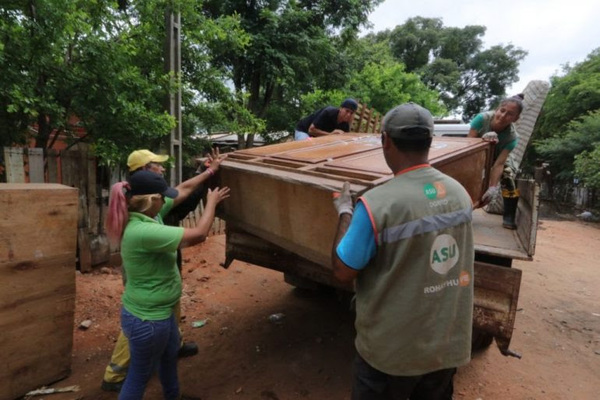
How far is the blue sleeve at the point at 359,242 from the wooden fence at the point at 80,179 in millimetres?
4545

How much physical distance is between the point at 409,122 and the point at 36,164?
481 centimetres

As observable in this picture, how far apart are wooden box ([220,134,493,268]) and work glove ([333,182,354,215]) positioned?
0.07 meters

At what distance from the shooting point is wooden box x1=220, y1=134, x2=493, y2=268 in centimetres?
207

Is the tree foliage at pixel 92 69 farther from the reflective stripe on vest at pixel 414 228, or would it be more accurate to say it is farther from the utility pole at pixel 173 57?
the reflective stripe on vest at pixel 414 228

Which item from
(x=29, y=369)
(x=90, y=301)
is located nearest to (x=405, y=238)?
(x=29, y=369)

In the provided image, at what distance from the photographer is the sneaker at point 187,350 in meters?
3.31

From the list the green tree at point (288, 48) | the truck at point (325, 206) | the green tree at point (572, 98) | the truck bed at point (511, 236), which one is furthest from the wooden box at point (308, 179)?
the green tree at point (572, 98)

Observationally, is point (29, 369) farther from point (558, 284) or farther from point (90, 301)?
point (558, 284)

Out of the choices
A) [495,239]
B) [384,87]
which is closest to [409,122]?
[495,239]

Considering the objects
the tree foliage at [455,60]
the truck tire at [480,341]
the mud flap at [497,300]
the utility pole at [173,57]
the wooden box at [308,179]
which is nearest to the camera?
the wooden box at [308,179]

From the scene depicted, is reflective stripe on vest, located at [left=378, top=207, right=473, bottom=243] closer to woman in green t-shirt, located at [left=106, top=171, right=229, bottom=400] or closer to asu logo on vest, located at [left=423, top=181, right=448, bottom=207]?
asu logo on vest, located at [left=423, top=181, right=448, bottom=207]

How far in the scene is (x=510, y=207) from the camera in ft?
12.1

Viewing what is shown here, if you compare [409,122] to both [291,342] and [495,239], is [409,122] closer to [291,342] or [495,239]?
[495,239]

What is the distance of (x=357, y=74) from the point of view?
1124 centimetres
